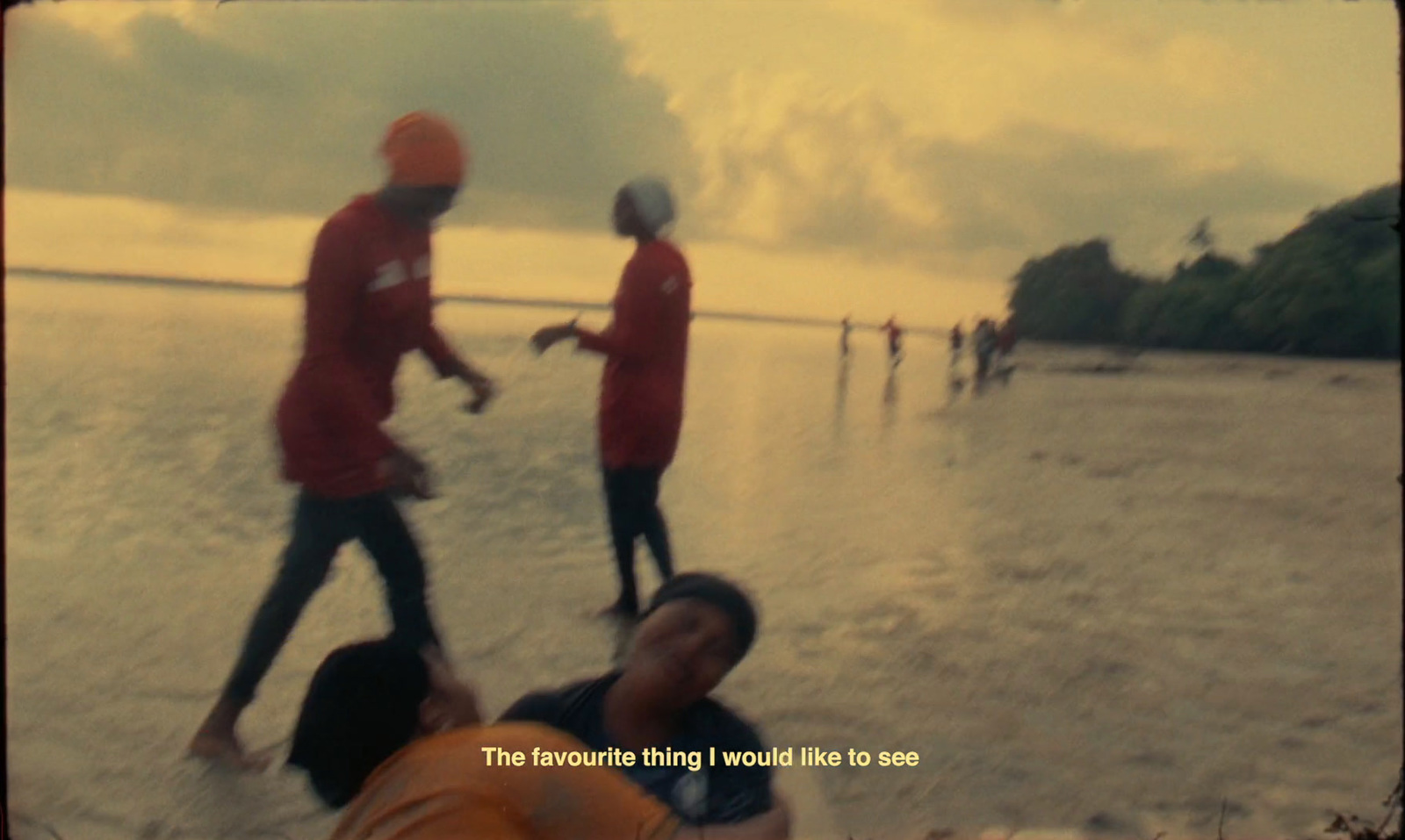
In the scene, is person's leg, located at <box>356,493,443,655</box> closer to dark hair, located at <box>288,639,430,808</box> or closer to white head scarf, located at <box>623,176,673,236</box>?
dark hair, located at <box>288,639,430,808</box>

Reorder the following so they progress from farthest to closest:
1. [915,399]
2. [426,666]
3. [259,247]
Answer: [915,399], [259,247], [426,666]

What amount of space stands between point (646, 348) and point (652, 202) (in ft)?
0.91

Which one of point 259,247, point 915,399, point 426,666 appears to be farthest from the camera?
point 915,399

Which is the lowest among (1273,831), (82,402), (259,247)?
(1273,831)

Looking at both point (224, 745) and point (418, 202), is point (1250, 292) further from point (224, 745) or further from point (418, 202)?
point (224, 745)

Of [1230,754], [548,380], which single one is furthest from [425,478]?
[1230,754]

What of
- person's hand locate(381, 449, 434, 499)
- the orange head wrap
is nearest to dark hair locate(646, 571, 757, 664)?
person's hand locate(381, 449, 434, 499)

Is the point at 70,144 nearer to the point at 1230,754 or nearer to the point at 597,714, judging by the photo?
the point at 597,714

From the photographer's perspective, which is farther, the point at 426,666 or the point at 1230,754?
the point at 1230,754

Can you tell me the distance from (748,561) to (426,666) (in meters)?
0.67

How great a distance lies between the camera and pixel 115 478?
2992 millimetres

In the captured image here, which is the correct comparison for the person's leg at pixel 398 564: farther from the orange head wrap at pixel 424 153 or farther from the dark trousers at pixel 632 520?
the orange head wrap at pixel 424 153

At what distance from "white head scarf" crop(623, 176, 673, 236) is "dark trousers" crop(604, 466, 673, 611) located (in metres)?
0.46

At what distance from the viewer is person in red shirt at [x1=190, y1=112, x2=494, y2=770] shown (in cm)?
286
